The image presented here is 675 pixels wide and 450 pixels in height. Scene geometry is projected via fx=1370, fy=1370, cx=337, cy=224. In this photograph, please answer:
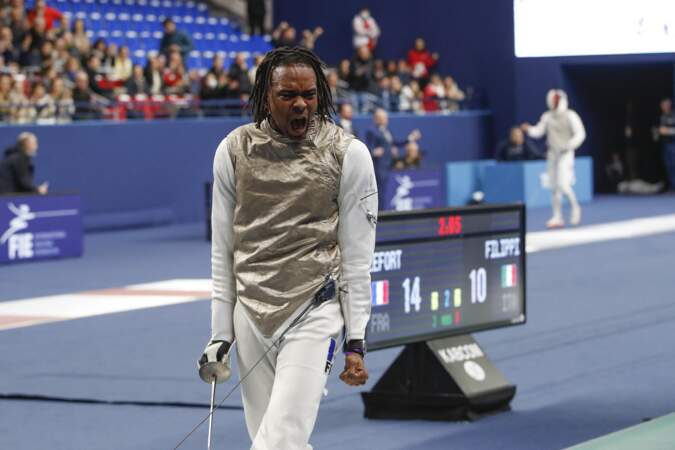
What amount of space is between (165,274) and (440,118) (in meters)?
13.9

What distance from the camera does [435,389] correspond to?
25.8ft

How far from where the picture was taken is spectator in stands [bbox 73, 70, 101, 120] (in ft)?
69.7

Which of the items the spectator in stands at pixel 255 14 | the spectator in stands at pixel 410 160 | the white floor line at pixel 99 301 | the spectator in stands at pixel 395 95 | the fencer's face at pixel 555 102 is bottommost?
the white floor line at pixel 99 301

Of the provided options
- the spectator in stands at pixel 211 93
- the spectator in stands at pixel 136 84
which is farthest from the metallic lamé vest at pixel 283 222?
the spectator in stands at pixel 211 93

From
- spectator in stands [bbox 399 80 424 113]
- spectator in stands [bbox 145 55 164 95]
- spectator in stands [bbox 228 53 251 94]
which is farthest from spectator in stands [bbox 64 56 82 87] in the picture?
spectator in stands [bbox 399 80 424 113]

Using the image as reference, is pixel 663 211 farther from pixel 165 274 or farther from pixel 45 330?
pixel 45 330

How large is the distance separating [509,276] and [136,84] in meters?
15.3

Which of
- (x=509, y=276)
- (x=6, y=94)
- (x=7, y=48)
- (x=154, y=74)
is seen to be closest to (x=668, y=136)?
(x=154, y=74)

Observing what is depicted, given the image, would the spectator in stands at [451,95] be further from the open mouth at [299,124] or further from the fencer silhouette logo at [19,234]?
the open mouth at [299,124]

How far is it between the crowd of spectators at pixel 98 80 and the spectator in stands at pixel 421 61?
3.08 m

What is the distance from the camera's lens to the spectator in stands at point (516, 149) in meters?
26.6

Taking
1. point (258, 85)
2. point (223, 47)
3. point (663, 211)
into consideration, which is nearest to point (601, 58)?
point (663, 211)

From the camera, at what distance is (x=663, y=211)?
24500mm

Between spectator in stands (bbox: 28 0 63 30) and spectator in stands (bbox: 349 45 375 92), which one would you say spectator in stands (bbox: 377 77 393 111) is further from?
spectator in stands (bbox: 28 0 63 30)
